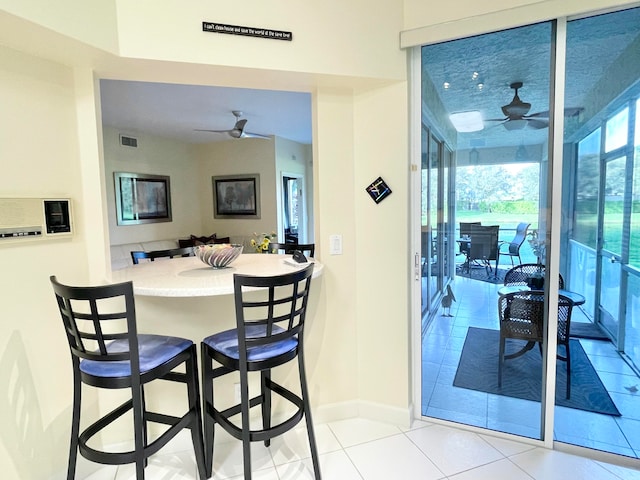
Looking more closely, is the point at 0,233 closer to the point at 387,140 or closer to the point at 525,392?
the point at 387,140

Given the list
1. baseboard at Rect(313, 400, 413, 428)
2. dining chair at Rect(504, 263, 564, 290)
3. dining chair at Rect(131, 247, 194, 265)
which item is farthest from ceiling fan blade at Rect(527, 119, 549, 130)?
dining chair at Rect(131, 247, 194, 265)

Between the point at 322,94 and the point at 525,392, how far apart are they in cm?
218

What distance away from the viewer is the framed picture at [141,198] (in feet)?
18.2

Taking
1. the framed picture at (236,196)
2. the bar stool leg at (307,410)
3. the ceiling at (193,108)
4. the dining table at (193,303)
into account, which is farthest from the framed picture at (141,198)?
the bar stool leg at (307,410)

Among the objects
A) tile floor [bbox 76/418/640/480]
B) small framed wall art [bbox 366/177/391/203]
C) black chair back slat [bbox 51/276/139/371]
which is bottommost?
tile floor [bbox 76/418/640/480]

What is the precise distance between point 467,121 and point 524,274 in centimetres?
96

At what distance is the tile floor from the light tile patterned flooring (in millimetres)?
114

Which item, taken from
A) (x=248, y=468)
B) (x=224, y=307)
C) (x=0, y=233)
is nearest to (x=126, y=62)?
(x=0, y=233)

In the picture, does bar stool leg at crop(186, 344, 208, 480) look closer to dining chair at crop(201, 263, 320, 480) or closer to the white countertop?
dining chair at crop(201, 263, 320, 480)

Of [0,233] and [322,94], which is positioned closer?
[0,233]

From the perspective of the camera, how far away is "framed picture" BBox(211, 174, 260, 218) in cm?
673

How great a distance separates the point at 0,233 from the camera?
1.65 metres

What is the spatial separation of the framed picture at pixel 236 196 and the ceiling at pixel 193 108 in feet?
2.69

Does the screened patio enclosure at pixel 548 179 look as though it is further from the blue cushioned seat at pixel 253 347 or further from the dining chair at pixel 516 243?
the blue cushioned seat at pixel 253 347
